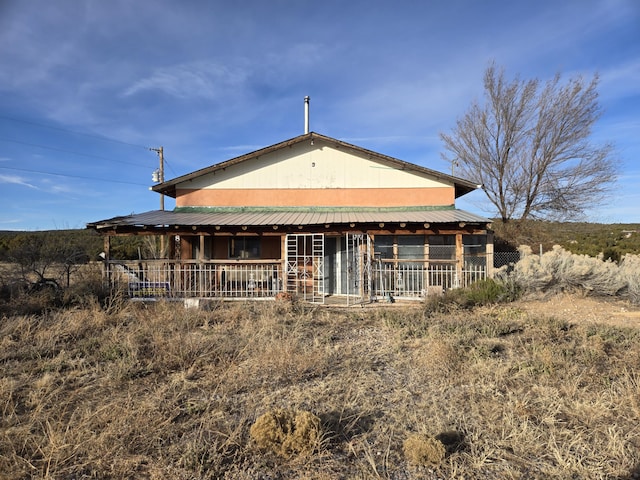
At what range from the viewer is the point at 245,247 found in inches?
624

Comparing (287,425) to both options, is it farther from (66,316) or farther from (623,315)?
(623,315)

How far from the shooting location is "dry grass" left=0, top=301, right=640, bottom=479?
346 cm

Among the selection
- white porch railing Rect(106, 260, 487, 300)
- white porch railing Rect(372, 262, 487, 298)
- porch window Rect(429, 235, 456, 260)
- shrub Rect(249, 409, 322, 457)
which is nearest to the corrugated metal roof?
porch window Rect(429, 235, 456, 260)

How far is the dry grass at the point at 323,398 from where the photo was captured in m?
3.46

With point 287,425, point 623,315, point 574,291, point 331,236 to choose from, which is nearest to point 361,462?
point 287,425

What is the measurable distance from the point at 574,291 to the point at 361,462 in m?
10.5

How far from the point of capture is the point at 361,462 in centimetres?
348

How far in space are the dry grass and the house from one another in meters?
4.63

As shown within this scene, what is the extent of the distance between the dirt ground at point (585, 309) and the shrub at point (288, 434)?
306 inches

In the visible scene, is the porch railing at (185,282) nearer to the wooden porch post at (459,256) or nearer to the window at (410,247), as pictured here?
the window at (410,247)

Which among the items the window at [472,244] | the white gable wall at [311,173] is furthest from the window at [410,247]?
the white gable wall at [311,173]

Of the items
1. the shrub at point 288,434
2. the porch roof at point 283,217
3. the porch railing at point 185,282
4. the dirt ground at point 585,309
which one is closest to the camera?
the shrub at point 288,434

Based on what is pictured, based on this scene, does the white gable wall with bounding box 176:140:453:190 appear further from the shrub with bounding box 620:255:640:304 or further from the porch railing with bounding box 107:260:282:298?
the shrub with bounding box 620:255:640:304

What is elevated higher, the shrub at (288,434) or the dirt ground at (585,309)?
the dirt ground at (585,309)
